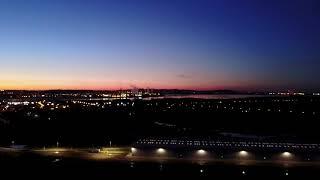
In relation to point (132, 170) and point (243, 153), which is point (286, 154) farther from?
point (132, 170)

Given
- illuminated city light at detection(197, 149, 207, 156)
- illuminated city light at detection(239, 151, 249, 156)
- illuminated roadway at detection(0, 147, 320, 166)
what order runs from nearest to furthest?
illuminated roadway at detection(0, 147, 320, 166) → illuminated city light at detection(239, 151, 249, 156) → illuminated city light at detection(197, 149, 207, 156)

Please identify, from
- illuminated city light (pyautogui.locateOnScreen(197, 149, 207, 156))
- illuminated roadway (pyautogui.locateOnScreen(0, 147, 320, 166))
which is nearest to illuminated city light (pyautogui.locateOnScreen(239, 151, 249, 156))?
illuminated roadway (pyautogui.locateOnScreen(0, 147, 320, 166))

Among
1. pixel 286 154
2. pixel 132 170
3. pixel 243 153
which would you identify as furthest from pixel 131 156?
pixel 286 154

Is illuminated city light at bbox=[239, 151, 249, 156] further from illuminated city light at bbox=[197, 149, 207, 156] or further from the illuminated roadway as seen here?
illuminated city light at bbox=[197, 149, 207, 156]

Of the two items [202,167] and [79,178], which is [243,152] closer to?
[202,167]

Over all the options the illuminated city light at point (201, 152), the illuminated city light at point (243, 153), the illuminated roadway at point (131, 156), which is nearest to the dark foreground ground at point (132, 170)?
the illuminated roadway at point (131, 156)

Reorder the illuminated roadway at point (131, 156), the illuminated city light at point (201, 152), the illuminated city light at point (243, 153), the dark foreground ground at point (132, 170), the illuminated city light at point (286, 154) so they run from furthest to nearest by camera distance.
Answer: the illuminated city light at point (201, 152) → the illuminated city light at point (243, 153) → the illuminated city light at point (286, 154) → the illuminated roadway at point (131, 156) → the dark foreground ground at point (132, 170)

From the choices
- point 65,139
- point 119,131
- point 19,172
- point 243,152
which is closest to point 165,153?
point 243,152

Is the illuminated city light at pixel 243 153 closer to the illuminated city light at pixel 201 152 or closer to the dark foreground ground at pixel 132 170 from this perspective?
the dark foreground ground at pixel 132 170
